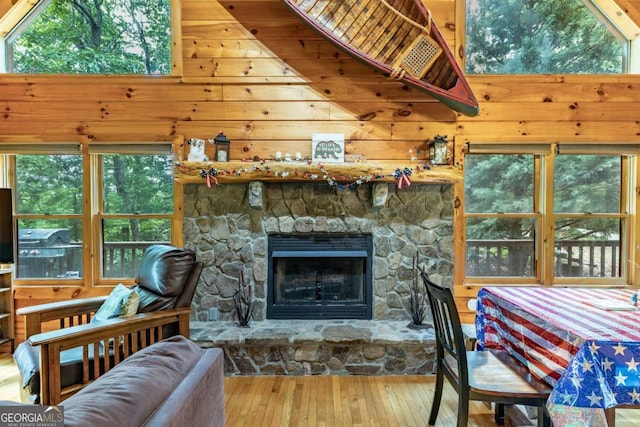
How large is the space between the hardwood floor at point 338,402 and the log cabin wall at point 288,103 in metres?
1.87

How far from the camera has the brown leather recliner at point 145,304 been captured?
74.7 inches

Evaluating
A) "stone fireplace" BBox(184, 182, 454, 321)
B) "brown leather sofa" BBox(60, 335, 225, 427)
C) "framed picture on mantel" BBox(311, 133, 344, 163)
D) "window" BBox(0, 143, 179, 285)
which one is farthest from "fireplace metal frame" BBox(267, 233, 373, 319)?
"brown leather sofa" BBox(60, 335, 225, 427)

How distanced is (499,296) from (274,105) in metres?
2.38

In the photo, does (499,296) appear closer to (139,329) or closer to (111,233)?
(139,329)

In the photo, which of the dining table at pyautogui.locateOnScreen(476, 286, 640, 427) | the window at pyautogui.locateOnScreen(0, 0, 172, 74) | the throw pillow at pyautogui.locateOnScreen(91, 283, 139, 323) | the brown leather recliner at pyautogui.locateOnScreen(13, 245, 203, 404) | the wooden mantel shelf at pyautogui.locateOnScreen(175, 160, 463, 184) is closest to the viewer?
the dining table at pyautogui.locateOnScreen(476, 286, 640, 427)

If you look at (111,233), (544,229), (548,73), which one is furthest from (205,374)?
(548,73)

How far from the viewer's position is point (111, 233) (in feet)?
11.3

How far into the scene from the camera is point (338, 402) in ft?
7.88

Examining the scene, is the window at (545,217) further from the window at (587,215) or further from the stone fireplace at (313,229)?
the stone fireplace at (313,229)

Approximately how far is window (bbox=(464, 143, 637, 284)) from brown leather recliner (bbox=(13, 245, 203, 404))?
8.29 ft

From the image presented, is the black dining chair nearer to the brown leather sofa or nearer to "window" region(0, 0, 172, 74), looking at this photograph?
the brown leather sofa

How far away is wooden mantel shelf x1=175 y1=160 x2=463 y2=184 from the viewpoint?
117 inches

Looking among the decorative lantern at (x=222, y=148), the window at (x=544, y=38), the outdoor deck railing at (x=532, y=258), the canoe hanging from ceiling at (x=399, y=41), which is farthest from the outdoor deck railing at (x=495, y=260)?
the window at (x=544, y=38)

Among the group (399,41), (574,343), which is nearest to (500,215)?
(399,41)
